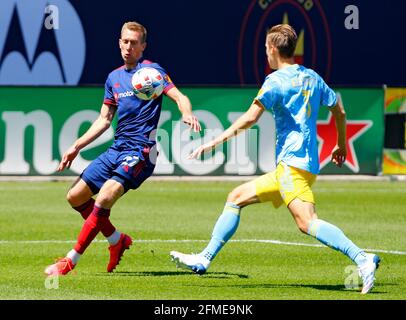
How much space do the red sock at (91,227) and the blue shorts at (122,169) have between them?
0.29 m

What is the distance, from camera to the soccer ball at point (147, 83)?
11422 mm

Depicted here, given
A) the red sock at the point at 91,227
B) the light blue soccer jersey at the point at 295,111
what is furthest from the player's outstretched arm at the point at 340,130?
the red sock at the point at 91,227

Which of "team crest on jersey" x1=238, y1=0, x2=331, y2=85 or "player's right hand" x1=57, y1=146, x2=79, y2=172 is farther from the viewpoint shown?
"team crest on jersey" x1=238, y1=0, x2=331, y2=85

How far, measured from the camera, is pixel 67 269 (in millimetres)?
11148

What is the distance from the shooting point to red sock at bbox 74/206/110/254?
443 inches

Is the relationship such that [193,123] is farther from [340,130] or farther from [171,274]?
[171,274]

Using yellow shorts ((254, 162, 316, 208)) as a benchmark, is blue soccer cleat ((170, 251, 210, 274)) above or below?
below

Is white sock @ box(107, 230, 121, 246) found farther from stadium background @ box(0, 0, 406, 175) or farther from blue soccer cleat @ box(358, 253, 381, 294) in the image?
stadium background @ box(0, 0, 406, 175)

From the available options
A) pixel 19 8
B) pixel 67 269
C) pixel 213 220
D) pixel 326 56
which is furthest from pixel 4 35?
pixel 67 269

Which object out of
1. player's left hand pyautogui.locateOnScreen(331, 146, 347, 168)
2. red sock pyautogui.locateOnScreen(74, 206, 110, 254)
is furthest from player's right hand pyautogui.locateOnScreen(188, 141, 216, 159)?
red sock pyautogui.locateOnScreen(74, 206, 110, 254)

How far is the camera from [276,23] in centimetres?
2745

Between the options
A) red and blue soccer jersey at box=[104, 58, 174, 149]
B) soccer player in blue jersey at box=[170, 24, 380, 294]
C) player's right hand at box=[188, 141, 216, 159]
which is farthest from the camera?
red and blue soccer jersey at box=[104, 58, 174, 149]

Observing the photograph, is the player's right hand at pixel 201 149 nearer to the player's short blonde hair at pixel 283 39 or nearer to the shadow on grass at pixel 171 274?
the player's short blonde hair at pixel 283 39

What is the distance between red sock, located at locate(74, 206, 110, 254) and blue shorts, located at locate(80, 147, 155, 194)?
29 cm
